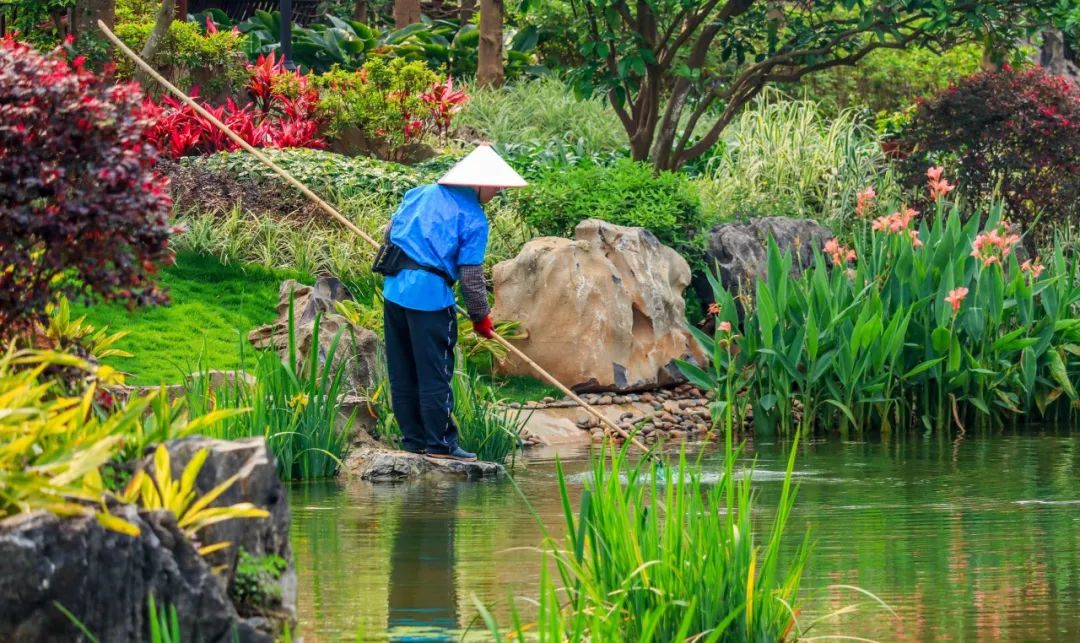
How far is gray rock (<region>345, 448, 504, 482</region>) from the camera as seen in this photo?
384 inches

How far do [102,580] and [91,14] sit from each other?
14987mm

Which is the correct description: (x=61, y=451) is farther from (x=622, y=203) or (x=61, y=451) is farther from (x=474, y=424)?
(x=622, y=203)

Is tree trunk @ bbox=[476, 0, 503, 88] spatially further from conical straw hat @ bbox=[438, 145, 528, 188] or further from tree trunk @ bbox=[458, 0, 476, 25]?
conical straw hat @ bbox=[438, 145, 528, 188]

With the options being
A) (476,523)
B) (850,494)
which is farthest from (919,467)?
(476,523)

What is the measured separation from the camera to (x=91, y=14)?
59.8 feet

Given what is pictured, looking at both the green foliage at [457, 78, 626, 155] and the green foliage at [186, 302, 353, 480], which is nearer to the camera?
the green foliage at [186, 302, 353, 480]

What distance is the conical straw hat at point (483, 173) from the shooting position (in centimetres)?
960

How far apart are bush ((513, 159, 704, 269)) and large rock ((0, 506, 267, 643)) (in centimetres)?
1008

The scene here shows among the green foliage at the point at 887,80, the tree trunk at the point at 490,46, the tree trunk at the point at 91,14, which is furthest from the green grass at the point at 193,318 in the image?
the green foliage at the point at 887,80

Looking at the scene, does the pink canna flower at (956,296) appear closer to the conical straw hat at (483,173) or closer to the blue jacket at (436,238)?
the conical straw hat at (483,173)

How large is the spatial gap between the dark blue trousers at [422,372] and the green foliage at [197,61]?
9.43 metres

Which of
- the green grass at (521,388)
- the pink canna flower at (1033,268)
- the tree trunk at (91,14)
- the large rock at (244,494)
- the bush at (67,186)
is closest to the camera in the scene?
the large rock at (244,494)

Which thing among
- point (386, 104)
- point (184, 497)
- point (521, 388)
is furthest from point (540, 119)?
point (184, 497)

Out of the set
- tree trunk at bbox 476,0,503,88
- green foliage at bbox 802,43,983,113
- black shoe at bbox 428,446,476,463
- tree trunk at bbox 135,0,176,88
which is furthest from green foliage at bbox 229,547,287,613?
green foliage at bbox 802,43,983,113
